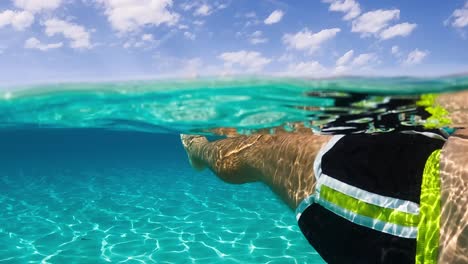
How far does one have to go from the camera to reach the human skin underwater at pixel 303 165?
2.42 m

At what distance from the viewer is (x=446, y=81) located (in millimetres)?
5250

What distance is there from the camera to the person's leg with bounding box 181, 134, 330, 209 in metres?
3.83

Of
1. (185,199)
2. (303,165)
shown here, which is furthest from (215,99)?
(185,199)

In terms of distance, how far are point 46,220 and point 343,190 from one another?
1241 cm

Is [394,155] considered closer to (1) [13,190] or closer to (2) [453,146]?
(2) [453,146]

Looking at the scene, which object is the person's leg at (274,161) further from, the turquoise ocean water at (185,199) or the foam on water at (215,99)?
the turquoise ocean water at (185,199)

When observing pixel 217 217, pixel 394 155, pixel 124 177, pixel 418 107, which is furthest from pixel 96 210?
pixel 394 155

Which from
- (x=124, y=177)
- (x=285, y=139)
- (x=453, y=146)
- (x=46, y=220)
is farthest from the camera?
(x=124, y=177)

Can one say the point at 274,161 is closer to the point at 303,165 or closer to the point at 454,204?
the point at 303,165

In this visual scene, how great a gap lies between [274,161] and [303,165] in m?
0.70

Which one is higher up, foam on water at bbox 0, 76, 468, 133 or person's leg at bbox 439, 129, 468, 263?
foam on water at bbox 0, 76, 468, 133

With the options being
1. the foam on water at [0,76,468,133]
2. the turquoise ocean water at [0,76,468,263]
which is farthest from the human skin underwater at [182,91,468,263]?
the turquoise ocean water at [0,76,468,263]

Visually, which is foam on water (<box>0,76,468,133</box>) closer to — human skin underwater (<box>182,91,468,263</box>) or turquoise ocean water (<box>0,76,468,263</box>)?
turquoise ocean water (<box>0,76,468,263</box>)

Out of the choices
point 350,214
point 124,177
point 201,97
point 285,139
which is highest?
point 201,97
